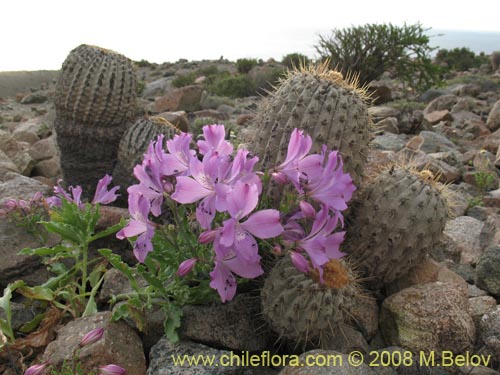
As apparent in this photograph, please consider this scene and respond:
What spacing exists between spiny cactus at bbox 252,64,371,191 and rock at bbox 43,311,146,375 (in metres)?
1.18

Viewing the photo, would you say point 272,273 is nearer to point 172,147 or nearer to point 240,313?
point 240,313

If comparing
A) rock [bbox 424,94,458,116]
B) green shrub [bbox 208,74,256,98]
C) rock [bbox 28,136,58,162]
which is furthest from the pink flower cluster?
green shrub [bbox 208,74,256,98]

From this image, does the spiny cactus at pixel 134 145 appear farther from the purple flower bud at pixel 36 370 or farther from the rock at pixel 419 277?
the purple flower bud at pixel 36 370

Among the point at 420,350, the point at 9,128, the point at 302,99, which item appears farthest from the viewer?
the point at 9,128

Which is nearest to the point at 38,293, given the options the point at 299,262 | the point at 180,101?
the point at 299,262

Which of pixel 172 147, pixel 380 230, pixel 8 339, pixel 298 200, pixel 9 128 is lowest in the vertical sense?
pixel 9 128

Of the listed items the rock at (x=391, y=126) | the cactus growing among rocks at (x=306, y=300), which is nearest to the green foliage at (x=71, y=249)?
the cactus growing among rocks at (x=306, y=300)

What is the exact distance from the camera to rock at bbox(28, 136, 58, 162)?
6.63 meters

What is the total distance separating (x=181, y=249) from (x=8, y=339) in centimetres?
113

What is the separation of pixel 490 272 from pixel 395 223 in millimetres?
983

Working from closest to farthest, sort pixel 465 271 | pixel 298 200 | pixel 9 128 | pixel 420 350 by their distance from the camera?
pixel 298 200, pixel 420 350, pixel 465 271, pixel 9 128

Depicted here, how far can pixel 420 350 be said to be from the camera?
2.76m

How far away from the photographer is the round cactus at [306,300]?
234cm

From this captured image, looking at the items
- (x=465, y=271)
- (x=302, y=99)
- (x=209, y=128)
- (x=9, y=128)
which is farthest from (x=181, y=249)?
(x=9, y=128)
